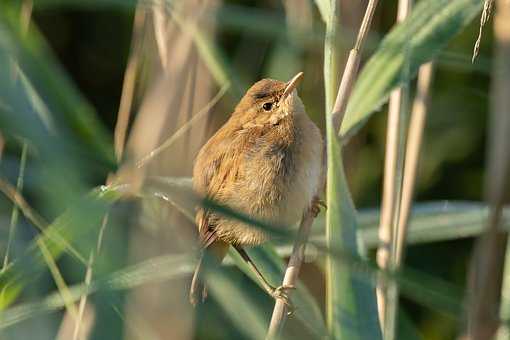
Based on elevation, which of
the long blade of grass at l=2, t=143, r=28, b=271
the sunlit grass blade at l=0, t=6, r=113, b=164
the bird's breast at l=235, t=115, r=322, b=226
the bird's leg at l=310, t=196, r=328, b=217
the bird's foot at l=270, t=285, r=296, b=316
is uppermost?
the sunlit grass blade at l=0, t=6, r=113, b=164

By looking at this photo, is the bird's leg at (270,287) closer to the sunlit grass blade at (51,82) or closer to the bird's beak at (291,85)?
the bird's beak at (291,85)

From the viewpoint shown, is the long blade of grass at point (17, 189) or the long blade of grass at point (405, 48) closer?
the long blade of grass at point (17, 189)

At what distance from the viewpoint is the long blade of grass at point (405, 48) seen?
5.81 feet

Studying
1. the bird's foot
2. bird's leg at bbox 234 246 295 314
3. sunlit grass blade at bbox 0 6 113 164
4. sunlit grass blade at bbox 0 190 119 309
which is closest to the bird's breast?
bird's leg at bbox 234 246 295 314

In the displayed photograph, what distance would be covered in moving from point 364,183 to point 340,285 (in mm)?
2007

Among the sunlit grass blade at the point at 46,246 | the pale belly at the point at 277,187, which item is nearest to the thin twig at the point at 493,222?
the sunlit grass blade at the point at 46,246

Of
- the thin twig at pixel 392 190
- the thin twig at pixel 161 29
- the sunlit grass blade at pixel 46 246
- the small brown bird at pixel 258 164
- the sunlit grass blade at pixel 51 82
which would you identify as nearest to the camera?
the sunlit grass blade at pixel 51 82

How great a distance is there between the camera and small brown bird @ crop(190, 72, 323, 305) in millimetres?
2189

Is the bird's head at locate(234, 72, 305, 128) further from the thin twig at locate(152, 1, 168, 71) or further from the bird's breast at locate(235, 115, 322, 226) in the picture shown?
the thin twig at locate(152, 1, 168, 71)

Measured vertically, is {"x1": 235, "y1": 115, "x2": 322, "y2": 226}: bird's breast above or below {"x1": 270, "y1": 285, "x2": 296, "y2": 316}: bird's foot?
above

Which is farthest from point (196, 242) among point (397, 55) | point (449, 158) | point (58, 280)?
point (449, 158)

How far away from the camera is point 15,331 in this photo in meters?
1.77

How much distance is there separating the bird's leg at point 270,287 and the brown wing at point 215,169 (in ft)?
0.36

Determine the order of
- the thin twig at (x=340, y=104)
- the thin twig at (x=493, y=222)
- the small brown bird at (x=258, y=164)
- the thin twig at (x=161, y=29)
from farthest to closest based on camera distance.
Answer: the small brown bird at (x=258, y=164), the thin twig at (x=161, y=29), the thin twig at (x=340, y=104), the thin twig at (x=493, y=222)
